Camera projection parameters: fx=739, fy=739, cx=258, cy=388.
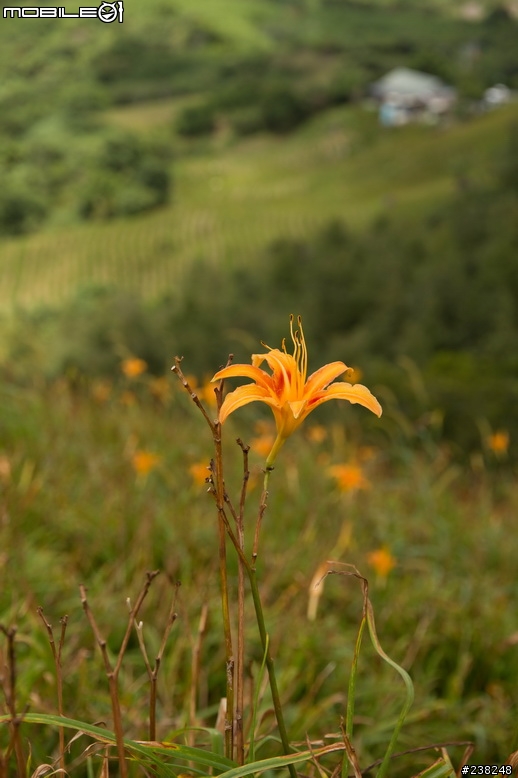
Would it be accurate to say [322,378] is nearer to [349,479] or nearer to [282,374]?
[282,374]

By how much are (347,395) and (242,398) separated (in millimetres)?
84

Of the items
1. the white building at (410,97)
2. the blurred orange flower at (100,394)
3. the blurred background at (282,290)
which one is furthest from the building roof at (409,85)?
the blurred orange flower at (100,394)

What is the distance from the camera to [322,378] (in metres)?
0.61

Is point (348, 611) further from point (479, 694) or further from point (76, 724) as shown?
point (76, 724)

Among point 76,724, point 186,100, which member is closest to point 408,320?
point 76,724

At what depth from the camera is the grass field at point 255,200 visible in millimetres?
39469

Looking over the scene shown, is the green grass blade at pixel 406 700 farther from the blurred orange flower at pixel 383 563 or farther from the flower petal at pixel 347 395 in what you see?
the blurred orange flower at pixel 383 563

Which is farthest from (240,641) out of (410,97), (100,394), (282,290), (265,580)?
(410,97)

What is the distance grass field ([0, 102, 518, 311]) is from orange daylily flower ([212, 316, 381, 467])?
111 feet

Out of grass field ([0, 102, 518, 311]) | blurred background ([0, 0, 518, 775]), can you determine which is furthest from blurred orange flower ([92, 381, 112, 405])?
grass field ([0, 102, 518, 311])

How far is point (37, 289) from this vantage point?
39.1 meters

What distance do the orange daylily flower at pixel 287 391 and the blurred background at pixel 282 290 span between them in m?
0.67

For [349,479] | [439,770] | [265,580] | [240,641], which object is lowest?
[349,479]

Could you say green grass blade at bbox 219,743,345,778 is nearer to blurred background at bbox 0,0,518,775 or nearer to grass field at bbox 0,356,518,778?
grass field at bbox 0,356,518,778
